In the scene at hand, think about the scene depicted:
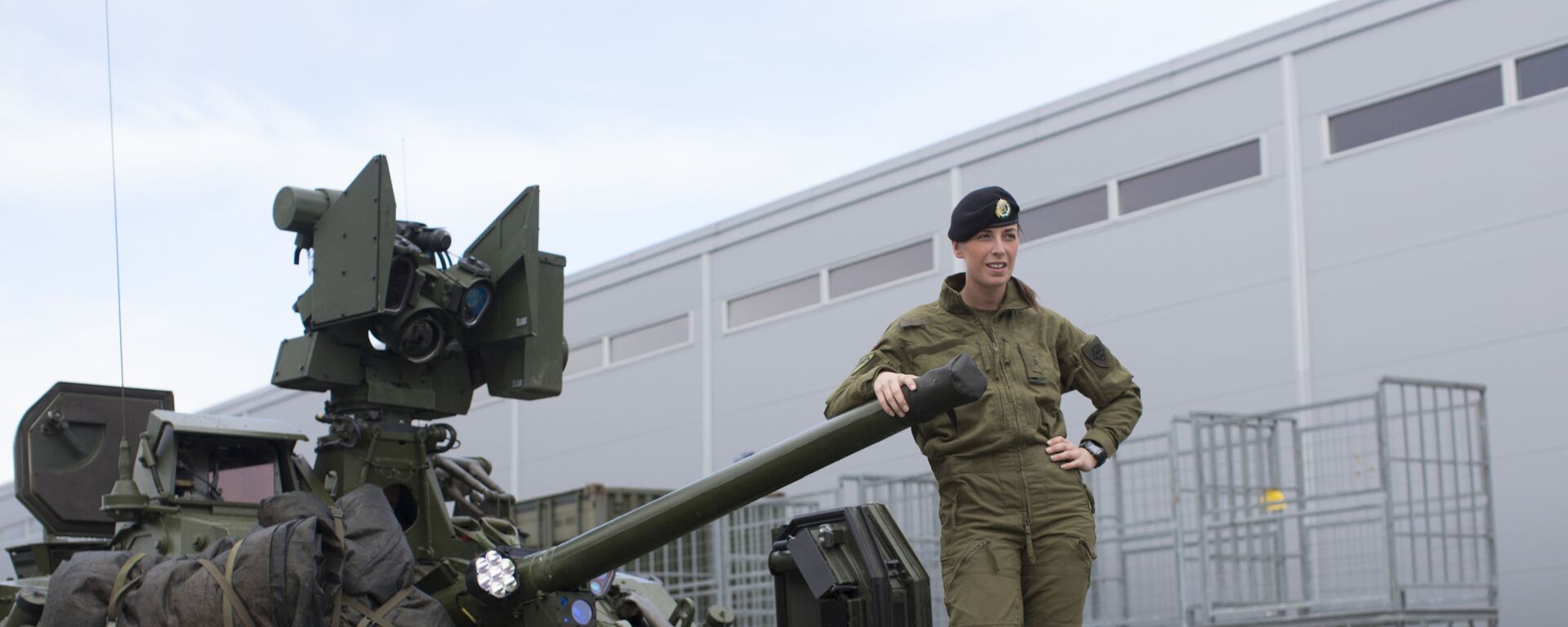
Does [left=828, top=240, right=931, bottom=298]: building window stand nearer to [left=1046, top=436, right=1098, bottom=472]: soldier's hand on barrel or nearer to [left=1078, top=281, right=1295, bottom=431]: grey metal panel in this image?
[left=1078, top=281, right=1295, bottom=431]: grey metal panel

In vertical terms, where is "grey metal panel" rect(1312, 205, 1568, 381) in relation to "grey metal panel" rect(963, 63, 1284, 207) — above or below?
below

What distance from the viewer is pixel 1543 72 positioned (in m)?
13.1

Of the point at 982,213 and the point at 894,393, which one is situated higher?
the point at 982,213

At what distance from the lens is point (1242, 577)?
11977 mm

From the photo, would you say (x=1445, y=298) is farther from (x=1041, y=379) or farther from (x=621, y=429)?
(x=621, y=429)

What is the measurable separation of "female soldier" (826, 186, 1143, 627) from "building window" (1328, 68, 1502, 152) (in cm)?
1022

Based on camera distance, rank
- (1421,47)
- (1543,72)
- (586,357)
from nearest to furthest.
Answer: (1543,72)
(1421,47)
(586,357)

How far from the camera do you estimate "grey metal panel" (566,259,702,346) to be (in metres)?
22.4

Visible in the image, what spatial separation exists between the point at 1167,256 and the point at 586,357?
427 inches

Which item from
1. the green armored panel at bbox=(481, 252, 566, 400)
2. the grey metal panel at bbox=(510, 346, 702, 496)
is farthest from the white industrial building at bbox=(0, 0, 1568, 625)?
the green armored panel at bbox=(481, 252, 566, 400)

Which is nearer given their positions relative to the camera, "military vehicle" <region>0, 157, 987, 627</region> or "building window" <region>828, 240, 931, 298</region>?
"military vehicle" <region>0, 157, 987, 627</region>

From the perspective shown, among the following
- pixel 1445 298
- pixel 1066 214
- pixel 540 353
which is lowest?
pixel 540 353

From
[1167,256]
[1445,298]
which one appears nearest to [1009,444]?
[1445,298]

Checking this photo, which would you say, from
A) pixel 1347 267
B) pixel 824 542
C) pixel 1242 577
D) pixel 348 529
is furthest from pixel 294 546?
pixel 1347 267
